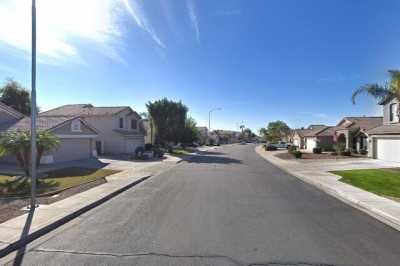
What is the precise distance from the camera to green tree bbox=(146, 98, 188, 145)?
40.8 meters

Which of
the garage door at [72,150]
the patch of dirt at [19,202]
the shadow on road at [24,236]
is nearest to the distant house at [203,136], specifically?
the garage door at [72,150]

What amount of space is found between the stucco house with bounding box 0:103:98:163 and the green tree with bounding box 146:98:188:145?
14.5m

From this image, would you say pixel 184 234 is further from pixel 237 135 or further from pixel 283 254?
pixel 237 135

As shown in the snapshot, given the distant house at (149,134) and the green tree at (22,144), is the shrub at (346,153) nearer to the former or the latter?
the distant house at (149,134)

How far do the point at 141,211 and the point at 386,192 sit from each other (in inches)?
387

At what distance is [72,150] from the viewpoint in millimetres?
24641

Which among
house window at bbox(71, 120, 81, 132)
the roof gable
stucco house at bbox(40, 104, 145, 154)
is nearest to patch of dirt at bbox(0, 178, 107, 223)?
house window at bbox(71, 120, 81, 132)

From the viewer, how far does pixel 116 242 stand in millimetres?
5566

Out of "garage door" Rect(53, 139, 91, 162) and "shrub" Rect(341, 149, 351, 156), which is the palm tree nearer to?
"shrub" Rect(341, 149, 351, 156)

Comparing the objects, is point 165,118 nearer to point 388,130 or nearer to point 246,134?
point 388,130

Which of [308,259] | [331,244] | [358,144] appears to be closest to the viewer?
[308,259]

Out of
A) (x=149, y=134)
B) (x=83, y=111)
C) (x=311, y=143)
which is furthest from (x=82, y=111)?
(x=311, y=143)

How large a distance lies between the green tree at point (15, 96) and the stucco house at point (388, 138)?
165 feet

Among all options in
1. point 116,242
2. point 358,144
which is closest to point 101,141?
point 116,242
